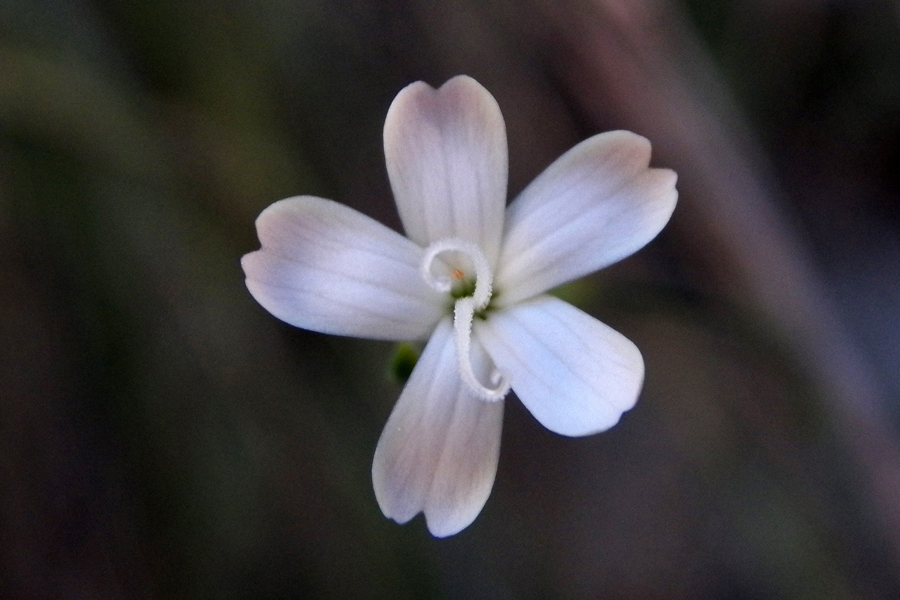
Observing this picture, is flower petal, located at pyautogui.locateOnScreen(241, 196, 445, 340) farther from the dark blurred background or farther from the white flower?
the dark blurred background

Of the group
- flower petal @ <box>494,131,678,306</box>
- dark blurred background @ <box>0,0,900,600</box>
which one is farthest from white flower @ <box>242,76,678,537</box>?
dark blurred background @ <box>0,0,900,600</box>

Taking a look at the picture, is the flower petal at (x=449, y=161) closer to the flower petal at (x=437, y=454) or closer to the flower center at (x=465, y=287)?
the flower center at (x=465, y=287)

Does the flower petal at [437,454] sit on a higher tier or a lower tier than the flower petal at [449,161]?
lower

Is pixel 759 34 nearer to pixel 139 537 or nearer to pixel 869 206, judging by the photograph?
pixel 869 206

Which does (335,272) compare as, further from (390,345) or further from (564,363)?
(390,345)

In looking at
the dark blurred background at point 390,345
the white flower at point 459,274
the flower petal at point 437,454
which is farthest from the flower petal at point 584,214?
the dark blurred background at point 390,345

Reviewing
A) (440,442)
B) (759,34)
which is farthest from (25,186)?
(759,34)

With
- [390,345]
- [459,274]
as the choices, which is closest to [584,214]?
[459,274]
